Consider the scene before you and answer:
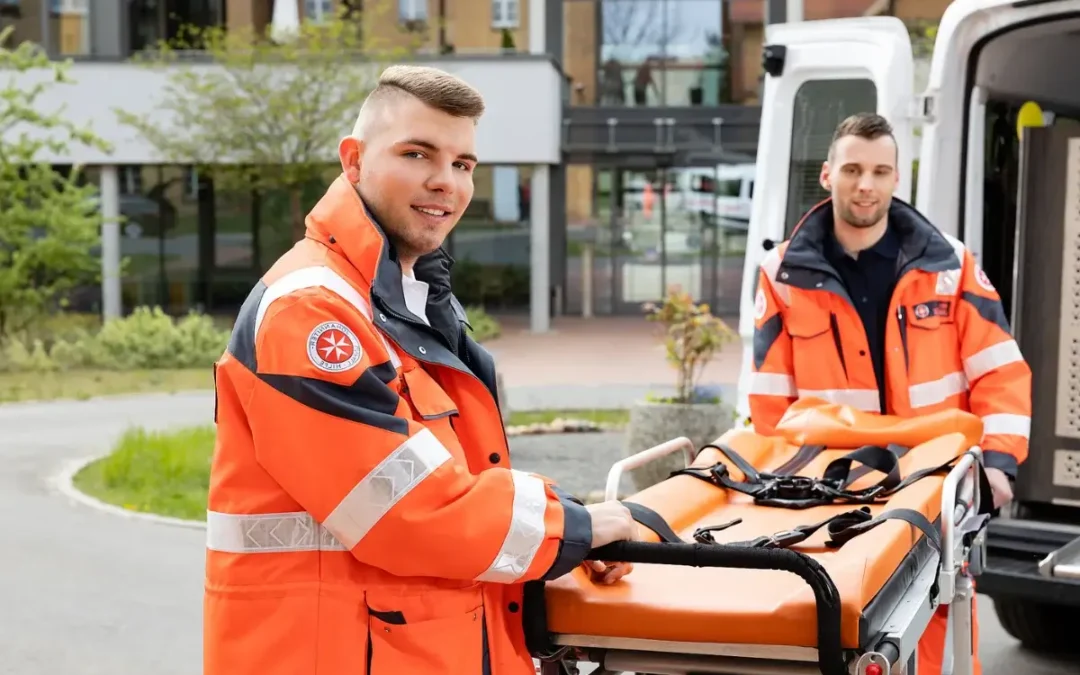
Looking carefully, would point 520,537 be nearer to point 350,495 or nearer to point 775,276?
point 350,495

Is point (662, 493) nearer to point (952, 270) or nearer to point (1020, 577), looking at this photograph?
point (952, 270)

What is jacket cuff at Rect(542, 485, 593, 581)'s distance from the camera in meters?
2.73

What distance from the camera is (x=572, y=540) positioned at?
2738 mm

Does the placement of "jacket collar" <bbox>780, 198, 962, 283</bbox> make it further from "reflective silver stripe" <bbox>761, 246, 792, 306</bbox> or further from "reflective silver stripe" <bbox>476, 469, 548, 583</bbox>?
"reflective silver stripe" <bbox>476, 469, 548, 583</bbox>

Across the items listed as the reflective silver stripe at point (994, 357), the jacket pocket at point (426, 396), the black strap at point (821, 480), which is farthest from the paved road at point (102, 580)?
the jacket pocket at point (426, 396)

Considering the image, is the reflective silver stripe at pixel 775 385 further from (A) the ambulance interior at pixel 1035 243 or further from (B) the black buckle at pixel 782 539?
(B) the black buckle at pixel 782 539

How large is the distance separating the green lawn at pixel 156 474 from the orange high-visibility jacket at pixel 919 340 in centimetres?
596

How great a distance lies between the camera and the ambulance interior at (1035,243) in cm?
611

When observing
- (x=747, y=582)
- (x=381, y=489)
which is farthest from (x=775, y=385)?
(x=381, y=489)

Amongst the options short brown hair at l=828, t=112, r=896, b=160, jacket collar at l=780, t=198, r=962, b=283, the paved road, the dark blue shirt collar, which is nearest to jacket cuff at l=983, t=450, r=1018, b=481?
jacket collar at l=780, t=198, r=962, b=283

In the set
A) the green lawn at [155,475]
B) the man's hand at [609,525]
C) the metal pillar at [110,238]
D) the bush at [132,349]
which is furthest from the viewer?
the metal pillar at [110,238]

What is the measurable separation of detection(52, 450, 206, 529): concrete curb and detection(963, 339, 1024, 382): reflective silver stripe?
5.97m

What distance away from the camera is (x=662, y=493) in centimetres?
375

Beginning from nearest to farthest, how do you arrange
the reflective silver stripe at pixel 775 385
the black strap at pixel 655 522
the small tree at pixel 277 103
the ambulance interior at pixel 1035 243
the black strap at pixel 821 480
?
the black strap at pixel 655 522 → the black strap at pixel 821 480 → the reflective silver stripe at pixel 775 385 → the ambulance interior at pixel 1035 243 → the small tree at pixel 277 103
